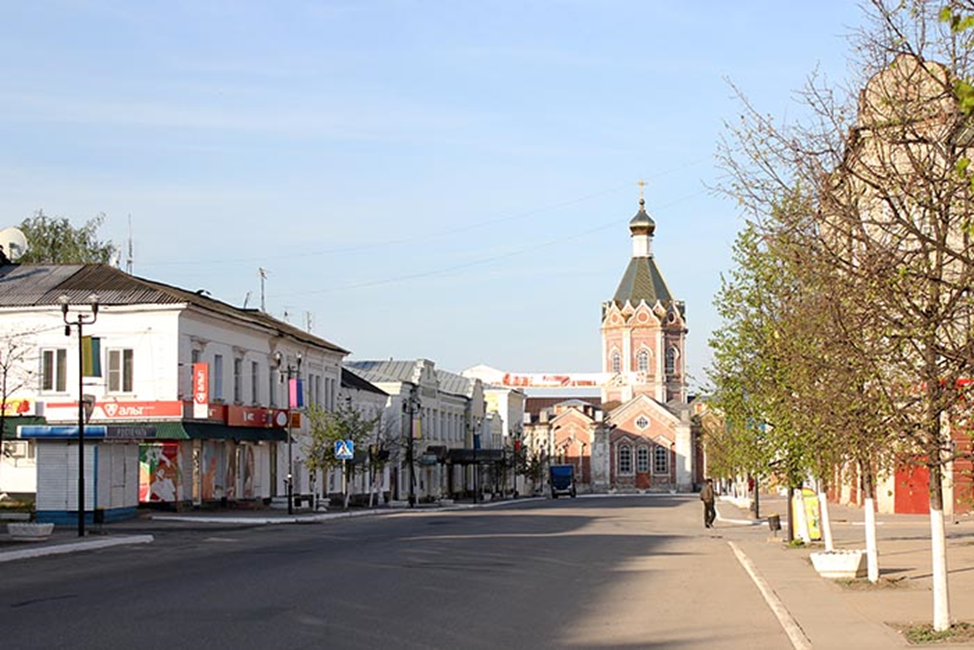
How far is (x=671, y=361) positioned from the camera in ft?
498

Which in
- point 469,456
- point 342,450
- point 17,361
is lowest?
point 469,456

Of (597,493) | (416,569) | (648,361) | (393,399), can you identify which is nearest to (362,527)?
(416,569)

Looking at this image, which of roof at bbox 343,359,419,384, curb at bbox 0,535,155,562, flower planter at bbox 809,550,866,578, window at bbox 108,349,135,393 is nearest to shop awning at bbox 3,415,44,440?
window at bbox 108,349,135,393

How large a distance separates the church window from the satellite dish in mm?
98546

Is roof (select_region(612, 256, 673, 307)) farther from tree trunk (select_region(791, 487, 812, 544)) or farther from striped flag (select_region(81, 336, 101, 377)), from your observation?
tree trunk (select_region(791, 487, 812, 544))

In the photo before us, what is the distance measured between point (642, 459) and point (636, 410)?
189 inches

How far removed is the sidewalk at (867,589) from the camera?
51.1 feet

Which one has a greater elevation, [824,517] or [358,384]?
[358,384]

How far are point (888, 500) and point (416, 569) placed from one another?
31.0 meters

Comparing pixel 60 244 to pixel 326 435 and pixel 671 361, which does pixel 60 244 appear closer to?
pixel 326 435

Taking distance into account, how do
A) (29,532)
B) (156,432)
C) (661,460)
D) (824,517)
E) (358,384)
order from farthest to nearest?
(661,460)
(358,384)
(156,432)
(29,532)
(824,517)

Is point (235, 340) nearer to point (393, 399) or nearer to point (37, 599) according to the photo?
point (393, 399)

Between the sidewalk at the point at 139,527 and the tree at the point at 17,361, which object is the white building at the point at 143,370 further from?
the sidewalk at the point at 139,527

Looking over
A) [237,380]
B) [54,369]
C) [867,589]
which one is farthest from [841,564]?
[237,380]
